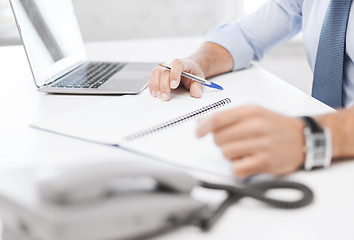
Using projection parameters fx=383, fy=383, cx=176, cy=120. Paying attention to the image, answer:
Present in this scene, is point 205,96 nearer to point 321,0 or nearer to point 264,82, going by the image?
point 264,82

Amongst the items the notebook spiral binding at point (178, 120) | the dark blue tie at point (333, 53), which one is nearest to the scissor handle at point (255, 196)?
the notebook spiral binding at point (178, 120)

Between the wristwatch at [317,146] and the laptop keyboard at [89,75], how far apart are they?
→ 55 centimetres

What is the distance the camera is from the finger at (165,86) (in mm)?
801

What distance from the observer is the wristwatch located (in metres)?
0.49

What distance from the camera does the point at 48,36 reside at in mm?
965

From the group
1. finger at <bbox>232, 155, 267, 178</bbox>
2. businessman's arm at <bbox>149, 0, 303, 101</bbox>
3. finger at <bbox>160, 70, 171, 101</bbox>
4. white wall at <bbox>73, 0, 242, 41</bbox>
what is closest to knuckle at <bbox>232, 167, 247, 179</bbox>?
finger at <bbox>232, 155, 267, 178</bbox>

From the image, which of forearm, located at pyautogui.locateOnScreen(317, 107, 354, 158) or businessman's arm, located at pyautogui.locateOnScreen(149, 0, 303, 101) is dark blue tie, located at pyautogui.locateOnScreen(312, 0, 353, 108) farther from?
forearm, located at pyautogui.locateOnScreen(317, 107, 354, 158)

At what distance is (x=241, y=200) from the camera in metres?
0.45

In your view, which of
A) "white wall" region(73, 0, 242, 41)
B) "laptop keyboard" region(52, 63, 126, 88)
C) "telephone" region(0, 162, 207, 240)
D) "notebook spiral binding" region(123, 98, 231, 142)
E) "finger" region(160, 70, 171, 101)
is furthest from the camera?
"white wall" region(73, 0, 242, 41)

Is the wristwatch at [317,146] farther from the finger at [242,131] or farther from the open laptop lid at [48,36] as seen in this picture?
the open laptop lid at [48,36]

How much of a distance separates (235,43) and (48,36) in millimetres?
500

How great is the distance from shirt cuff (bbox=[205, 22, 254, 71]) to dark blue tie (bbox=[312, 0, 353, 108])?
21 cm

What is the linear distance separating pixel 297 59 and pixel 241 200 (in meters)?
1.98

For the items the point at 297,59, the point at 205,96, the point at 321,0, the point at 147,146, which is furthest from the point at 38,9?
the point at 297,59
